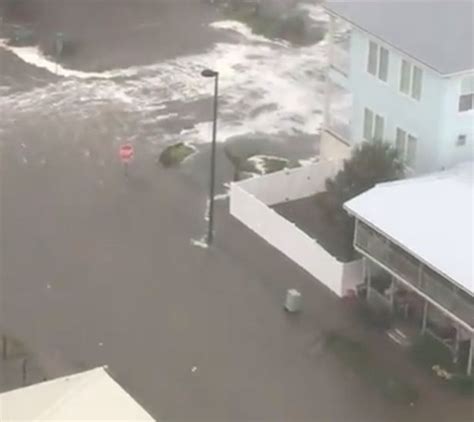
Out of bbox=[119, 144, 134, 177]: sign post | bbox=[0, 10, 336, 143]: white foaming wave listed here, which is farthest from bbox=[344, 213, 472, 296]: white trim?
bbox=[0, 10, 336, 143]: white foaming wave

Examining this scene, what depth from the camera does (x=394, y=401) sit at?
91.4 ft

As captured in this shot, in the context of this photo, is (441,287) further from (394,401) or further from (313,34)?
(313,34)

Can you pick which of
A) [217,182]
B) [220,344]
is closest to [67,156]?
[217,182]

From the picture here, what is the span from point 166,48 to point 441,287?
20111 mm

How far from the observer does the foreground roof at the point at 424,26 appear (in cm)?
3188

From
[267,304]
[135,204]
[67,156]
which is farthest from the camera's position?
[67,156]

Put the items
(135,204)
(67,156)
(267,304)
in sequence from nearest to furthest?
(267,304), (135,204), (67,156)

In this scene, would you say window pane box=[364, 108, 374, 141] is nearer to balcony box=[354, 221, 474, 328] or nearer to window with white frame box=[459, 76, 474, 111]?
window with white frame box=[459, 76, 474, 111]

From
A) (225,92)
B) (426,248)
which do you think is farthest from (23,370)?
(225,92)

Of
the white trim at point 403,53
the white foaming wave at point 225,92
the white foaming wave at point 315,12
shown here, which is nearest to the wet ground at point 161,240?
the white foaming wave at point 225,92

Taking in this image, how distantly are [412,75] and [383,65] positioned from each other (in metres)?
1.11

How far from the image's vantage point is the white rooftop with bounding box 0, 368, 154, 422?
23641mm

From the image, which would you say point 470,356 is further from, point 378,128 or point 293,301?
point 378,128

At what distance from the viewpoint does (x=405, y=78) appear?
108 feet
